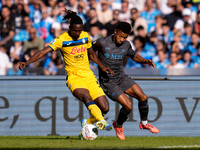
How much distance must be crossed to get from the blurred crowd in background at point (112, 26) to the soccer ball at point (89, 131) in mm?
4482

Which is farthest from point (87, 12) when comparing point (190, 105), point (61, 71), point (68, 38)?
point (68, 38)

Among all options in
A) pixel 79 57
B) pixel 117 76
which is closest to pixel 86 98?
pixel 79 57

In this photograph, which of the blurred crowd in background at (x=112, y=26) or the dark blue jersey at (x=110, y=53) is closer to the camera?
the dark blue jersey at (x=110, y=53)

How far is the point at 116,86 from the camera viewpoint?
865 centimetres

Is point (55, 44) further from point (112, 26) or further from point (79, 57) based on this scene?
point (112, 26)

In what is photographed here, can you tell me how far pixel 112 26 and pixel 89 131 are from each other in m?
6.49

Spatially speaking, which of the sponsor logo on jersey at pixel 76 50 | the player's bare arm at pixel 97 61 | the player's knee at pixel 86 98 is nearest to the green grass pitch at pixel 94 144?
the player's knee at pixel 86 98

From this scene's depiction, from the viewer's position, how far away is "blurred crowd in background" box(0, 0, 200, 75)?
13.0m

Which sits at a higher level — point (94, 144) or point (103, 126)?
point (103, 126)

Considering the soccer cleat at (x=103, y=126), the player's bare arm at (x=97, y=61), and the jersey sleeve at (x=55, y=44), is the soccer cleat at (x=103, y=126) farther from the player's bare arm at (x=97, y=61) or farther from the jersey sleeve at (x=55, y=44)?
the jersey sleeve at (x=55, y=44)

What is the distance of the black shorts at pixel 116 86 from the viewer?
8.56 metres

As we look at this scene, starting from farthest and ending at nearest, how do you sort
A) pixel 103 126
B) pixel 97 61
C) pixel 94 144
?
pixel 97 61 < pixel 103 126 < pixel 94 144

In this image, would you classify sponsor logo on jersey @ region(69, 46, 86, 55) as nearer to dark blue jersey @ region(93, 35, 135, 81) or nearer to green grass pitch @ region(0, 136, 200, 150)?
dark blue jersey @ region(93, 35, 135, 81)

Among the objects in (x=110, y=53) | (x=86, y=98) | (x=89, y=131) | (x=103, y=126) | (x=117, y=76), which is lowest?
(x=89, y=131)
